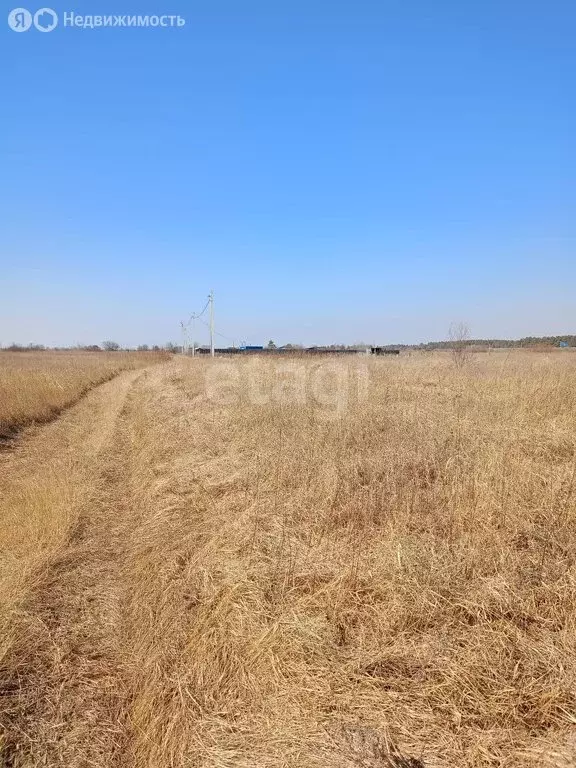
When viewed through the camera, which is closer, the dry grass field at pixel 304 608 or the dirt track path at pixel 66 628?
the dry grass field at pixel 304 608

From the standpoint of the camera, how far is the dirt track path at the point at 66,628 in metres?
2.56

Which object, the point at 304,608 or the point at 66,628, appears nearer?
the point at 304,608

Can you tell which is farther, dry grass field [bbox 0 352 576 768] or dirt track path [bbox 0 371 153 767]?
dirt track path [bbox 0 371 153 767]

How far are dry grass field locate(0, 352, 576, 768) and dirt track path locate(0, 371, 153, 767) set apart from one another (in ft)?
0.05

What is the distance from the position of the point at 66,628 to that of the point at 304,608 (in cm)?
173

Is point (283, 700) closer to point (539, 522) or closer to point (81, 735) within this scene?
point (81, 735)

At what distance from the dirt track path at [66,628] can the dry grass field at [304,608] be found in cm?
2

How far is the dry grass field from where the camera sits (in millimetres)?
2406

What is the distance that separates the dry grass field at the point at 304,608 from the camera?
2406mm

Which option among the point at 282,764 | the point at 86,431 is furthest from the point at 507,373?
the point at 282,764

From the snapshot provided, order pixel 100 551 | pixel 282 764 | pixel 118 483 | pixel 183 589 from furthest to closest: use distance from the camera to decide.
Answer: pixel 118 483 → pixel 100 551 → pixel 183 589 → pixel 282 764

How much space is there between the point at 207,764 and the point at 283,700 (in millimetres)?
470

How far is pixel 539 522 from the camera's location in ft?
13.5

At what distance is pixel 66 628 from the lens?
3465 millimetres
